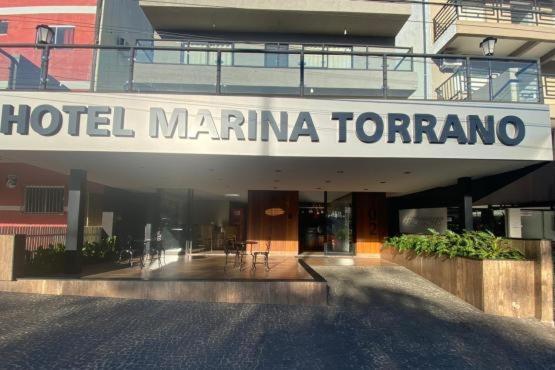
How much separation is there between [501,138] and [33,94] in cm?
1069

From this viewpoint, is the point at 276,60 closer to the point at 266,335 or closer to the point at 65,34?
the point at 266,335

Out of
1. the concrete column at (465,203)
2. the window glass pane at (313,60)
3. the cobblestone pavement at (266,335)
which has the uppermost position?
the window glass pane at (313,60)

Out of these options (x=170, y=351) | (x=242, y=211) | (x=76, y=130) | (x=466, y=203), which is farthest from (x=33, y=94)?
(x=242, y=211)

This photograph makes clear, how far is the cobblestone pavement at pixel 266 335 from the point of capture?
538 centimetres

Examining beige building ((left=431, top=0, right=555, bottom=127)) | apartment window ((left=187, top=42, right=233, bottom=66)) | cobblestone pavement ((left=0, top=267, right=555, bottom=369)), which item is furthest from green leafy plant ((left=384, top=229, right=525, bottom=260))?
beige building ((left=431, top=0, right=555, bottom=127))

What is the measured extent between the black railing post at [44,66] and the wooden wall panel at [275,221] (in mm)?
9230

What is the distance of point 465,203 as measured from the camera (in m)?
11.1

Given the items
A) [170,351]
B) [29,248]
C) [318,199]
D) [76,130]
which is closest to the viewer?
[170,351]

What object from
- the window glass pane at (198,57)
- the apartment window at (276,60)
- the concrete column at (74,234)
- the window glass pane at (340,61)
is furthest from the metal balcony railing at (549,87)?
the concrete column at (74,234)

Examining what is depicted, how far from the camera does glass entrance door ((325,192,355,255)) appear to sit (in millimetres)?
17125

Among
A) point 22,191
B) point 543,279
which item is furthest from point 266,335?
point 22,191

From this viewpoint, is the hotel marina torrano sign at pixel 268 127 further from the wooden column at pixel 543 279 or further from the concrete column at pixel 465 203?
the concrete column at pixel 465 203

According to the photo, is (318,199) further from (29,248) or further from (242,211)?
(29,248)

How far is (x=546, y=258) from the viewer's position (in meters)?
7.86
